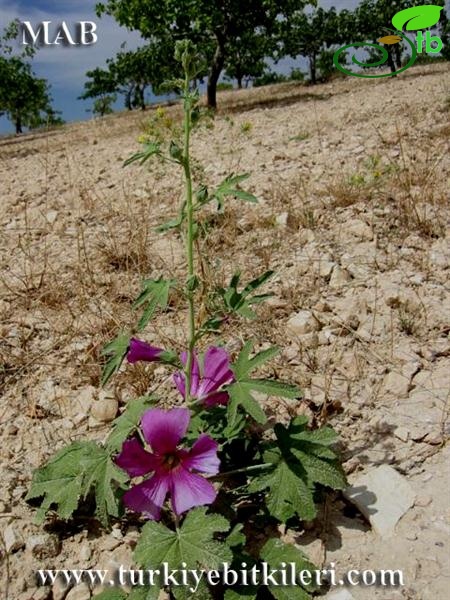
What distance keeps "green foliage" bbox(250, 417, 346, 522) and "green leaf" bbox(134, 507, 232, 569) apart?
201 millimetres

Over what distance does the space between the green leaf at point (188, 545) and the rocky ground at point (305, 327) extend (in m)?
0.32

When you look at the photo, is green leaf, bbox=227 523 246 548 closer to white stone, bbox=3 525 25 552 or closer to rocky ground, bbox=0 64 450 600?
rocky ground, bbox=0 64 450 600

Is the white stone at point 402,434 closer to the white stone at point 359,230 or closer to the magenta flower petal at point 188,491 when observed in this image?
the magenta flower petal at point 188,491

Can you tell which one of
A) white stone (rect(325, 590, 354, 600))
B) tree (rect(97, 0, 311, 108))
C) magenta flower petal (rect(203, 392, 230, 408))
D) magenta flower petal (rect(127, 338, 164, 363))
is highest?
tree (rect(97, 0, 311, 108))

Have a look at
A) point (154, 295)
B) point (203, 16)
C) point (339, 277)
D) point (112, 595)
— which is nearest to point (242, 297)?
point (154, 295)

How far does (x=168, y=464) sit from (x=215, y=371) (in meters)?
0.30

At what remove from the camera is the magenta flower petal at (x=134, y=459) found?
4.69 ft

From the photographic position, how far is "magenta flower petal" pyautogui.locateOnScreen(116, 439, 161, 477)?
143cm

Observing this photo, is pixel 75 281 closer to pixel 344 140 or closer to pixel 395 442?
pixel 395 442

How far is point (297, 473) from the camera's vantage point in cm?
150

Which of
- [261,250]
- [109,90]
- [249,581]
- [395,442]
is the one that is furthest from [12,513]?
[109,90]

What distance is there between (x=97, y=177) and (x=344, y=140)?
236cm

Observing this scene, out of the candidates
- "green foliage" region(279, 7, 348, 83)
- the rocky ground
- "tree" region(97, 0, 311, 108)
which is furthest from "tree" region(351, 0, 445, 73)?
the rocky ground

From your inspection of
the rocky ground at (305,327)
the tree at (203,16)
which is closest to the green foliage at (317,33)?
the tree at (203,16)
